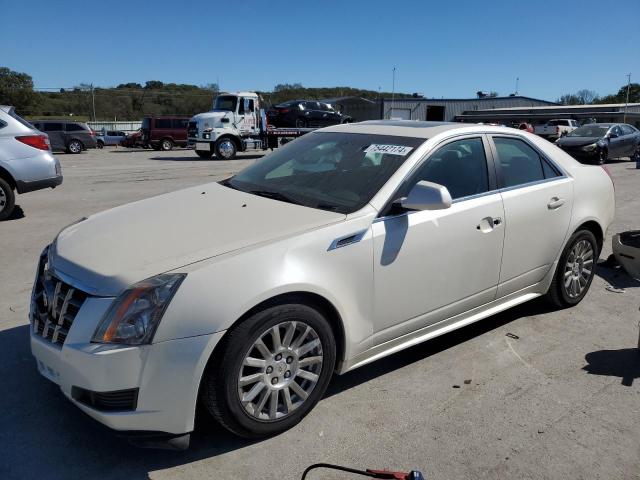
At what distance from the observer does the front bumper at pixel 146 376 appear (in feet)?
7.63

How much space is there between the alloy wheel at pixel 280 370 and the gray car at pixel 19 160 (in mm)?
6880

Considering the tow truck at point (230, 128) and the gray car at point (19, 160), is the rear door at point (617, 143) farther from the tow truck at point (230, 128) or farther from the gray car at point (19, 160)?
the gray car at point (19, 160)

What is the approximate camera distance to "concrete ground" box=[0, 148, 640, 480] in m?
2.57

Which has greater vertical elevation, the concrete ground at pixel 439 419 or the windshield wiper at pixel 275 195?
the windshield wiper at pixel 275 195

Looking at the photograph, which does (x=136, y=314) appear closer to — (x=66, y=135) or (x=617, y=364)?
(x=617, y=364)

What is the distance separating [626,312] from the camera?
4.61m

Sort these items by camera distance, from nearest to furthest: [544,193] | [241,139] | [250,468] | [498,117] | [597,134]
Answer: [250,468] < [544,193] < [597,134] < [241,139] < [498,117]

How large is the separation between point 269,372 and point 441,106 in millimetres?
63581

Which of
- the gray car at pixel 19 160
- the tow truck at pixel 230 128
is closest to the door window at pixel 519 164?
the gray car at pixel 19 160

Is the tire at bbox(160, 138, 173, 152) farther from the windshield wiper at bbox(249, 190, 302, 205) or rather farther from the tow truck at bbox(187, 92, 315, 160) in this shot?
the windshield wiper at bbox(249, 190, 302, 205)

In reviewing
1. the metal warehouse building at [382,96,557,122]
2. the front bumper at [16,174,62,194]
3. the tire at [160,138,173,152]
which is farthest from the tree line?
the front bumper at [16,174,62,194]

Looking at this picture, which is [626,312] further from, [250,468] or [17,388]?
[17,388]

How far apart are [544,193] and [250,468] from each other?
118 inches

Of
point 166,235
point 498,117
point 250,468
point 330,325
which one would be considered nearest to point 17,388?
point 166,235
